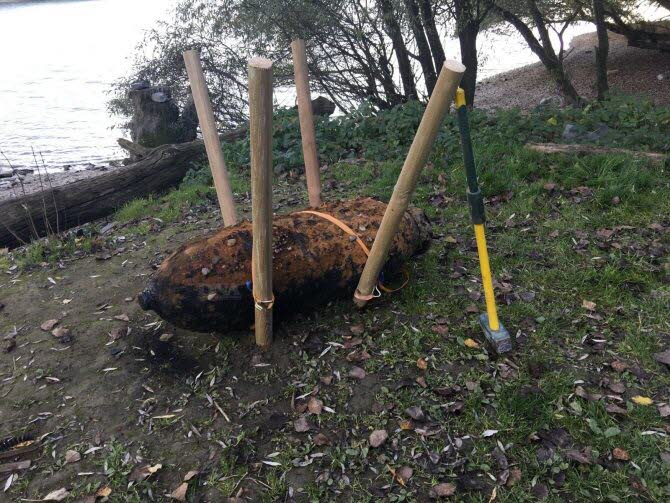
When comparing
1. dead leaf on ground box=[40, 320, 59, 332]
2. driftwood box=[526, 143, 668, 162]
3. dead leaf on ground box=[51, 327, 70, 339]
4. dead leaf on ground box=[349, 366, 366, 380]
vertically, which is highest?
A: driftwood box=[526, 143, 668, 162]

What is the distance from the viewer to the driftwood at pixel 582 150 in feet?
18.1

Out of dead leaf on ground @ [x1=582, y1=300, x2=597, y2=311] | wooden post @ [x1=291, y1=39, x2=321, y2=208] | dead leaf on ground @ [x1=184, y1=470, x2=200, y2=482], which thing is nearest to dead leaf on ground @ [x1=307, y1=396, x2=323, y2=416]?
dead leaf on ground @ [x1=184, y1=470, x2=200, y2=482]

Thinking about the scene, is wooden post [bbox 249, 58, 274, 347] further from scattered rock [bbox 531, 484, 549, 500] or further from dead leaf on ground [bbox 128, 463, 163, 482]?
scattered rock [bbox 531, 484, 549, 500]

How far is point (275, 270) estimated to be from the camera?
3.33 m

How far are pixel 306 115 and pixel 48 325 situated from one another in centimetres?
244

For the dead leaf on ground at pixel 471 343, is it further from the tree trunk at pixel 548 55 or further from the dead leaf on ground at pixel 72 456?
the tree trunk at pixel 548 55

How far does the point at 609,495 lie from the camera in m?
2.37

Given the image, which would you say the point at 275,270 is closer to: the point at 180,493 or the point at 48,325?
the point at 180,493

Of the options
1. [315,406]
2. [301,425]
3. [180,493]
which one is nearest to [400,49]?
[315,406]

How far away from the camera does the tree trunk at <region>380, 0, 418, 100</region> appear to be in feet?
25.6

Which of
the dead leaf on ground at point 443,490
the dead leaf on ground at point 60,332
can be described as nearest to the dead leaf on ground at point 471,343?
the dead leaf on ground at point 443,490

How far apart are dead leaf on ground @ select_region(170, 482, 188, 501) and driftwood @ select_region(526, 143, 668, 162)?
5009 millimetres

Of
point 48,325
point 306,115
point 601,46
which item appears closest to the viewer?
point 48,325

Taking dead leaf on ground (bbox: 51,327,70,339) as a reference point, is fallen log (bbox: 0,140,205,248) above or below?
above
